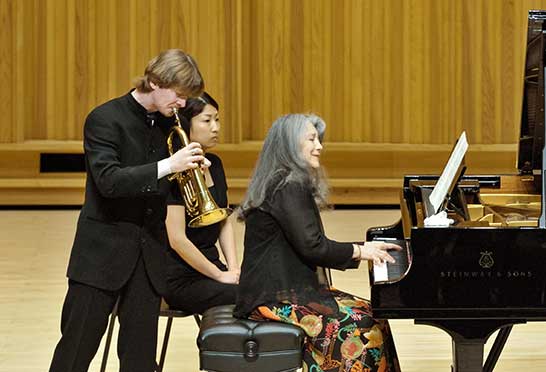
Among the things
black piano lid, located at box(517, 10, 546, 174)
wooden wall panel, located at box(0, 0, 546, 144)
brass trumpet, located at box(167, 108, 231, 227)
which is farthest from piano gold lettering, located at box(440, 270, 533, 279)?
wooden wall panel, located at box(0, 0, 546, 144)

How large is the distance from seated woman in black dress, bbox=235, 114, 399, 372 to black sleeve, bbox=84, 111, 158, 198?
417 mm

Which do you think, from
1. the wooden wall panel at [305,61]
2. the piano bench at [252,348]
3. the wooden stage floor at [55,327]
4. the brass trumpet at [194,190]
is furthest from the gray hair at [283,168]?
the wooden wall panel at [305,61]

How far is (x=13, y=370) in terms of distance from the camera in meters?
4.25

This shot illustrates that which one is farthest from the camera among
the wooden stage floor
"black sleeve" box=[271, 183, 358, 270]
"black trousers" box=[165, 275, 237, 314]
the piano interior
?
the wooden stage floor

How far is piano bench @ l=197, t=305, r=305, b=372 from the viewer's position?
10.6 feet

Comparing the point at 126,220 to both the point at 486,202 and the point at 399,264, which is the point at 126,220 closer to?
the point at 399,264

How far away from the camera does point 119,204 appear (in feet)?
10.6

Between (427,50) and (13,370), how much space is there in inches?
230

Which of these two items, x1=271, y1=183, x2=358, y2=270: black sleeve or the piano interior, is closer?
x1=271, y1=183, x2=358, y2=270: black sleeve

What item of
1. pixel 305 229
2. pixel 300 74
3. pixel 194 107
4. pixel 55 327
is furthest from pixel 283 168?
pixel 300 74

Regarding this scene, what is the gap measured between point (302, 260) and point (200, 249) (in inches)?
28.2

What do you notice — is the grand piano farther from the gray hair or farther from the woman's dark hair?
the woman's dark hair

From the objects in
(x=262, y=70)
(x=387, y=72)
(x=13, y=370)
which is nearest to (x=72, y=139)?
(x=262, y=70)

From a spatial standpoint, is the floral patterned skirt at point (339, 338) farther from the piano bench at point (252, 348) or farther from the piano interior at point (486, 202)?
the piano interior at point (486, 202)
